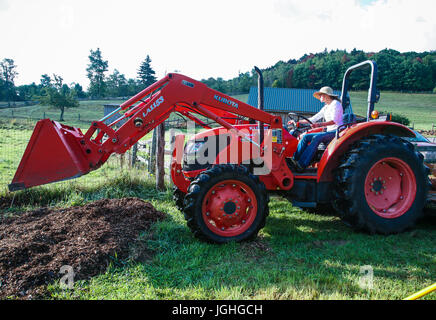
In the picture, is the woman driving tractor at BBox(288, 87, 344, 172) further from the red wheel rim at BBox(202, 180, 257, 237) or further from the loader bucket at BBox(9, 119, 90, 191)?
the loader bucket at BBox(9, 119, 90, 191)

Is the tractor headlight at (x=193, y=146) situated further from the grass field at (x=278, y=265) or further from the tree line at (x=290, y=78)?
the tree line at (x=290, y=78)

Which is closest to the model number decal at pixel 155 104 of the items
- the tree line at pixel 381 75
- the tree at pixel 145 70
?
the tree line at pixel 381 75

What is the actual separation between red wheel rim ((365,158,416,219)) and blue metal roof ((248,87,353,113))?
26578 millimetres

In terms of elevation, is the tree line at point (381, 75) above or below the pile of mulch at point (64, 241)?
above

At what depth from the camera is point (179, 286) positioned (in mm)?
2840

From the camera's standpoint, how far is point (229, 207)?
377 cm

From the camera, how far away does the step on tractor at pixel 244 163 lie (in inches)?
140

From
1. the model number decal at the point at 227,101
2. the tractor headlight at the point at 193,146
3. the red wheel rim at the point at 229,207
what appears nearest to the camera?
the red wheel rim at the point at 229,207

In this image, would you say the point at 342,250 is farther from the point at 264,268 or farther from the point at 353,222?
the point at 264,268

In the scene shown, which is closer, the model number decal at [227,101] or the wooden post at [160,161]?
the model number decal at [227,101]

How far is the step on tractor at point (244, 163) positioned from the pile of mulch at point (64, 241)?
75 centimetres

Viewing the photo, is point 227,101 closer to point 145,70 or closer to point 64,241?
point 64,241
